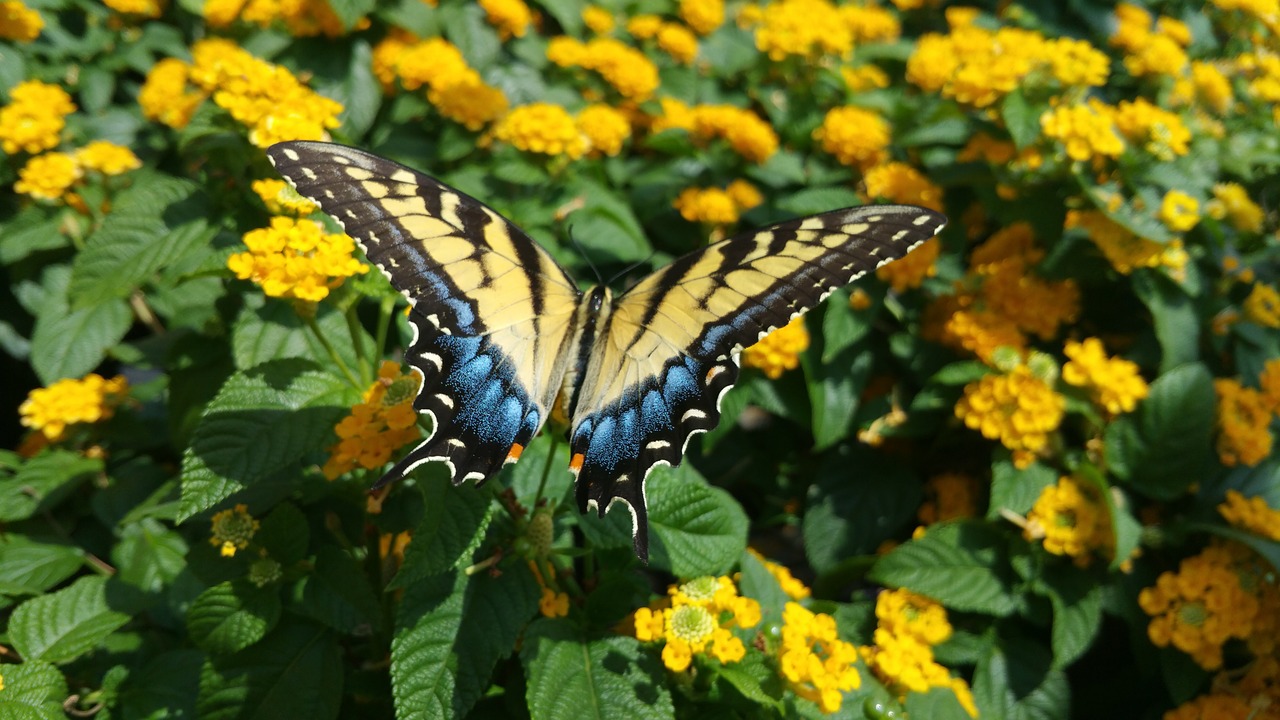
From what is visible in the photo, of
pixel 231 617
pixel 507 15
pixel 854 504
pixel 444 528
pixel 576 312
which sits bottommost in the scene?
pixel 854 504

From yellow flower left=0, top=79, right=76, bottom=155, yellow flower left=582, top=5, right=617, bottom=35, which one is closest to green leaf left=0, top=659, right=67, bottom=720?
yellow flower left=0, top=79, right=76, bottom=155

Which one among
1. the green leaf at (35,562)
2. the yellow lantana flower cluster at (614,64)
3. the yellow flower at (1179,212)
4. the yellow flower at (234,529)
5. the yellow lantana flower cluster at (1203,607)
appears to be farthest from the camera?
the yellow lantana flower cluster at (614,64)

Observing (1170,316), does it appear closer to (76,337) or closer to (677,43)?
(677,43)

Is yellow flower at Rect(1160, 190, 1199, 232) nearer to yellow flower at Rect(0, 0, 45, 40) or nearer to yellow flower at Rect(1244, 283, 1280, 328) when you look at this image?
yellow flower at Rect(1244, 283, 1280, 328)

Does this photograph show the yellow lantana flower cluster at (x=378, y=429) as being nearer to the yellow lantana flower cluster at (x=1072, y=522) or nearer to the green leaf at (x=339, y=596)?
the green leaf at (x=339, y=596)

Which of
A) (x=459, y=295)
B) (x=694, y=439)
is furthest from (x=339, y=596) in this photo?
(x=694, y=439)

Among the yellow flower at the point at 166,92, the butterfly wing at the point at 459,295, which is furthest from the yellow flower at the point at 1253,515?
the yellow flower at the point at 166,92

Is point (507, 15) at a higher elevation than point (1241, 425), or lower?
higher

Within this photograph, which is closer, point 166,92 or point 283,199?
point 283,199
